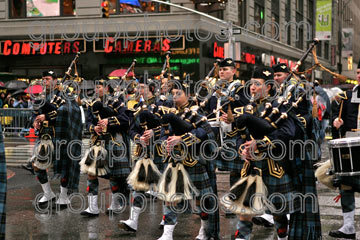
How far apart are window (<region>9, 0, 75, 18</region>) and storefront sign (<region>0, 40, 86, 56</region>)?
1.36 m

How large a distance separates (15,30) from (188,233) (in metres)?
23.0

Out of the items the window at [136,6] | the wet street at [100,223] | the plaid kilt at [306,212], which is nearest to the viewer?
the plaid kilt at [306,212]

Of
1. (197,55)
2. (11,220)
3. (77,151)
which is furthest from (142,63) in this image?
(11,220)

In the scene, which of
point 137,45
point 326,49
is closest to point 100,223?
point 137,45

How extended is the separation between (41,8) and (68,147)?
20146 millimetres

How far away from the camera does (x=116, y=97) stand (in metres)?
8.91

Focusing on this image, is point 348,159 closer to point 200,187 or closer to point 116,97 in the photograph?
point 200,187

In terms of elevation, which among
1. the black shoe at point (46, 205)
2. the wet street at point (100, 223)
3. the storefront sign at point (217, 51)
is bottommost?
the wet street at point (100, 223)

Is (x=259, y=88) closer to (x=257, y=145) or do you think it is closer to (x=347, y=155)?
(x=257, y=145)

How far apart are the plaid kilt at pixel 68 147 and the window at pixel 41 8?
18991 mm

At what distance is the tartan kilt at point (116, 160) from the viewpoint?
882cm

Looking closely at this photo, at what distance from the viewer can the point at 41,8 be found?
94.2ft

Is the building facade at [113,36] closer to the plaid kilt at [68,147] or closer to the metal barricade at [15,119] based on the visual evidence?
the metal barricade at [15,119]

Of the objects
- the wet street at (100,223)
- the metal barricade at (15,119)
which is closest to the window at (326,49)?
the metal barricade at (15,119)
